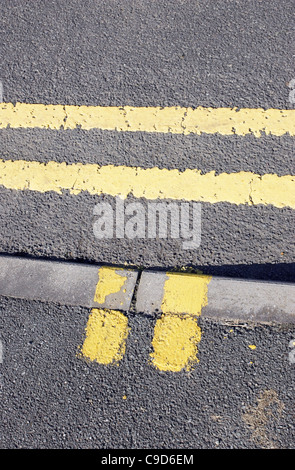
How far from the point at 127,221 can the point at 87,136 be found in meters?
0.66

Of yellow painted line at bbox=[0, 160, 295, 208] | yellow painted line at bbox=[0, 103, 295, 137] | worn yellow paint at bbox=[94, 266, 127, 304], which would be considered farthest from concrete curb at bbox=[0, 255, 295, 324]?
yellow painted line at bbox=[0, 103, 295, 137]

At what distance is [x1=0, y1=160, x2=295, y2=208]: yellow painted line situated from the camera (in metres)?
2.13

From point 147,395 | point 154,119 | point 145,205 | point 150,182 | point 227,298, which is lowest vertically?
point 147,395

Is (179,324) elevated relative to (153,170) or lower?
lower

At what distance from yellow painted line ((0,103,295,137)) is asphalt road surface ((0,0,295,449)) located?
0.05 meters

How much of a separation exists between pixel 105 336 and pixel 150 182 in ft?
3.00

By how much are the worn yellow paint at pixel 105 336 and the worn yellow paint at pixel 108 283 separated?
0.08 metres

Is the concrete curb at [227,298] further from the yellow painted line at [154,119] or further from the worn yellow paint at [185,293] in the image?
the yellow painted line at [154,119]

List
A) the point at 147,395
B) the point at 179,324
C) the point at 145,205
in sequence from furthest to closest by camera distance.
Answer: the point at 145,205 → the point at 179,324 → the point at 147,395

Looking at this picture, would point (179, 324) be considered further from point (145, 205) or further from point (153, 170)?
point (153, 170)

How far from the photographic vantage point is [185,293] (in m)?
1.95

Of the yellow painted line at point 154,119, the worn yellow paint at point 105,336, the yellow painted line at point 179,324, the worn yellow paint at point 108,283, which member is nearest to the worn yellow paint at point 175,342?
the yellow painted line at point 179,324

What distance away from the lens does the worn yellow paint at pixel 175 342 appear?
6.01ft

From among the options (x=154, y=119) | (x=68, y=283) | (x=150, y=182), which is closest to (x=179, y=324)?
(x=68, y=283)
